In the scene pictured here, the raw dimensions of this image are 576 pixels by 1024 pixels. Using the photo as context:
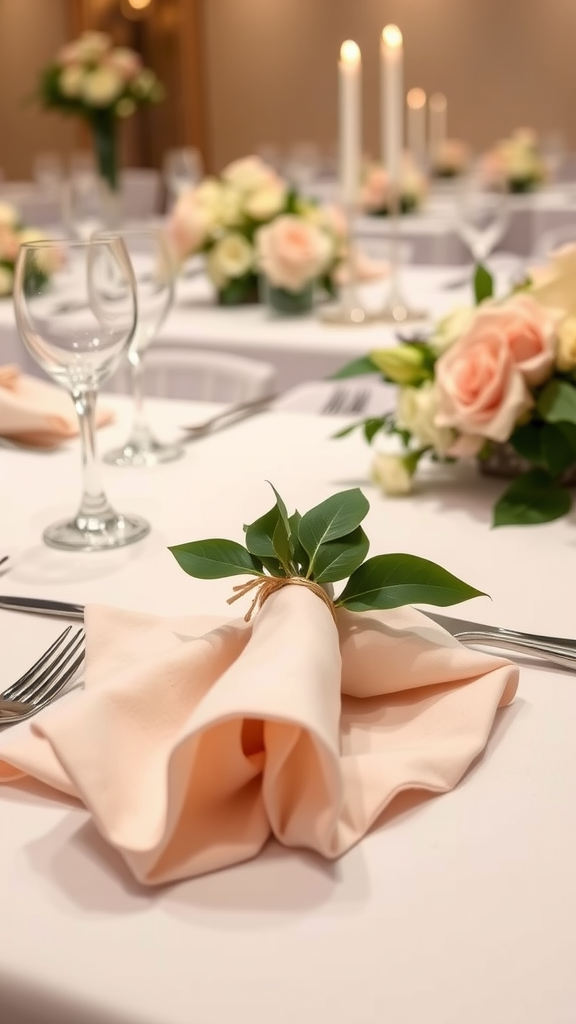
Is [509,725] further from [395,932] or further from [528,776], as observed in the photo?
[395,932]

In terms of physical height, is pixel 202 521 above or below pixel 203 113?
below

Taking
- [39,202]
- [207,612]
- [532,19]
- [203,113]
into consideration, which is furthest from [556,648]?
[203,113]

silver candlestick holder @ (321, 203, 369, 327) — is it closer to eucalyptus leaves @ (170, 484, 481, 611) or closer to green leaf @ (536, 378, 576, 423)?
green leaf @ (536, 378, 576, 423)

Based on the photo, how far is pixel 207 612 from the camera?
2.90 feet

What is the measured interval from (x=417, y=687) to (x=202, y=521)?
45 centimetres

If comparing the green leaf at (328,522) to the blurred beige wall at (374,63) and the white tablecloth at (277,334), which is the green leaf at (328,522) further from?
the blurred beige wall at (374,63)

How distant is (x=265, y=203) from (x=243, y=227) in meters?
0.10

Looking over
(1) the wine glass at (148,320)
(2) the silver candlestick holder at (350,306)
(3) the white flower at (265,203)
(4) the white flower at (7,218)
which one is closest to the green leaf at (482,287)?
(1) the wine glass at (148,320)

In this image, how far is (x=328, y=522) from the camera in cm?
75

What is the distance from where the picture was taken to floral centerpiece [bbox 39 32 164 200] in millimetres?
3947

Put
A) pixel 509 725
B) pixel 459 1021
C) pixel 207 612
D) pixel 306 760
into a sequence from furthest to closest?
pixel 207 612
pixel 509 725
pixel 306 760
pixel 459 1021

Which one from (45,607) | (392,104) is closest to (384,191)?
(392,104)

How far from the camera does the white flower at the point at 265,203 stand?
2.51 metres

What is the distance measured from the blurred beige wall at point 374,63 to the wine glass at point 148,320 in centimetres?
756
